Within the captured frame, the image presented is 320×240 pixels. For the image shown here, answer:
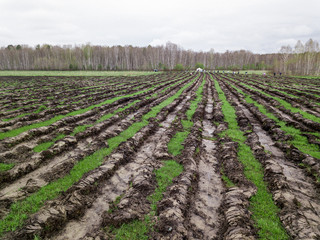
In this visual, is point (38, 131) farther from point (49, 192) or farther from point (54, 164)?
point (49, 192)

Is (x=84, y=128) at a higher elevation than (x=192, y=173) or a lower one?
higher

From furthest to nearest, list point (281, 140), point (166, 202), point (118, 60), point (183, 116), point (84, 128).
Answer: point (118, 60) → point (183, 116) → point (84, 128) → point (281, 140) → point (166, 202)

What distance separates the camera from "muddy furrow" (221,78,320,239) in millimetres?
4578

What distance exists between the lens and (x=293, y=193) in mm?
5988

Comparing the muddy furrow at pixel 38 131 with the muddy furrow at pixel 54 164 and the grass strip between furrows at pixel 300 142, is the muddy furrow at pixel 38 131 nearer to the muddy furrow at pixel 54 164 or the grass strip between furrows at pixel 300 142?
the muddy furrow at pixel 54 164

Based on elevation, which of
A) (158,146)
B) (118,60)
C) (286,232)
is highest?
(118,60)

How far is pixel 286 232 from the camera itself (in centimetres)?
453

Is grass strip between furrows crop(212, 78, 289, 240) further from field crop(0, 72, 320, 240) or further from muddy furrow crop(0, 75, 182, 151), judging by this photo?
muddy furrow crop(0, 75, 182, 151)

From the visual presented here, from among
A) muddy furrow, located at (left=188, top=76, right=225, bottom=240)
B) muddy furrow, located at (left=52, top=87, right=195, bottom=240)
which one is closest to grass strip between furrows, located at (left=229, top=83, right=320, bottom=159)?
muddy furrow, located at (left=188, top=76, right=225, bottom=240)

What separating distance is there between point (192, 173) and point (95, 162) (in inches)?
165

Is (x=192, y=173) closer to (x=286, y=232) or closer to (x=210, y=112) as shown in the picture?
(x=286, y=232)

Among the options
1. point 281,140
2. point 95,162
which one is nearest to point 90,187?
point 95,162

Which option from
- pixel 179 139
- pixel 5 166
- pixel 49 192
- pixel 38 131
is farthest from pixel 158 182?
pixel 38 131

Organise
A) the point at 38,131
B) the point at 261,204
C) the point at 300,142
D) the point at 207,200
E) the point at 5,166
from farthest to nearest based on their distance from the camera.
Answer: the point at 38,131, the point at 300,142, the point at 5,166, the point at 207,200, the point at 261,204
